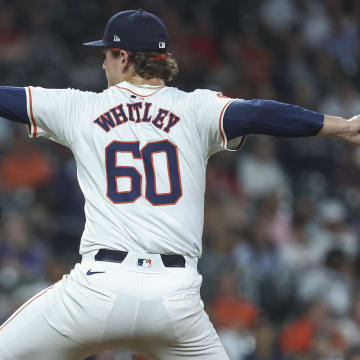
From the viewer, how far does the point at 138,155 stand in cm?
353

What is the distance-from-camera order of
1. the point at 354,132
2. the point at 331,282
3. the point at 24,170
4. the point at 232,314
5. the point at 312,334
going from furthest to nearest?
the point at 24,170, the point at 331,282, the point at 232,314, the point at 312,334, the point at 354,132

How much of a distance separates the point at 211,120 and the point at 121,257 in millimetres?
680

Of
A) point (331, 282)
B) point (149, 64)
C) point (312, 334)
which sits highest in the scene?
point (149, 64)

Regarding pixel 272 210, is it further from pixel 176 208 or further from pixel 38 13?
pixel 176 208

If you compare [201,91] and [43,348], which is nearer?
[43,348]

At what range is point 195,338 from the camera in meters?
3.46

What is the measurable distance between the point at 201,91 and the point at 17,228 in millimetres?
4766

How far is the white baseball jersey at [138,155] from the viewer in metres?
3.49

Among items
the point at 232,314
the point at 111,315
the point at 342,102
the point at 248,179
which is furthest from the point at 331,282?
the point at 111,315

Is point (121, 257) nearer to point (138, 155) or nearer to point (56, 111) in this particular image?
point (138, 155)

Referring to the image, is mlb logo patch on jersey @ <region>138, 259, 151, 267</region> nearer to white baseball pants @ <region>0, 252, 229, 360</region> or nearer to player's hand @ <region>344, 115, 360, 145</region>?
white baseball pants @ <region>0, 252, 229, 360</region>

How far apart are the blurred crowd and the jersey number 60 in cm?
336

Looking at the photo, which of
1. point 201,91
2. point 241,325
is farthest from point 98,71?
point 201,91

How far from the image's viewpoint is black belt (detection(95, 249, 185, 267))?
346 centimetres
